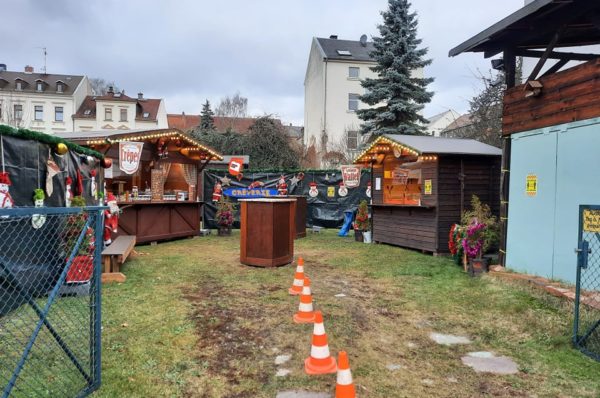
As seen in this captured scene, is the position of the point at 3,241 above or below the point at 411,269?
above

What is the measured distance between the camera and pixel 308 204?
14992mm

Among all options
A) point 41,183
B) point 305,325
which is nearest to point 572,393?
point 305,325

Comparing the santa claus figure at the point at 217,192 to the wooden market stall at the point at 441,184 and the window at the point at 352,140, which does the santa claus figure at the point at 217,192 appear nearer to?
the wooden market stall at the point at 441,184

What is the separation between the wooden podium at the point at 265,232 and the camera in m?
7.50

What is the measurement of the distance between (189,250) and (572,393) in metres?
8.42

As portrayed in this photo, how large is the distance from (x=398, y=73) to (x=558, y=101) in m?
13.1

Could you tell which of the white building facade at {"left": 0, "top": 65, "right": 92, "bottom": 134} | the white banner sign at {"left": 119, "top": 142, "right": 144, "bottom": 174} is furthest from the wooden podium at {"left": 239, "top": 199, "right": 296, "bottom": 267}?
the white building facade at {"left": 0, "top": 65, "right": 92, "bottom": 134}

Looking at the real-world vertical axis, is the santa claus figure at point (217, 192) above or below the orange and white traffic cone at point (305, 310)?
above

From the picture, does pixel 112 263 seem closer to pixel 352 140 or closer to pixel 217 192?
pixel 217 192

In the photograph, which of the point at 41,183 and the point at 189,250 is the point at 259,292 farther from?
the point at 189,250

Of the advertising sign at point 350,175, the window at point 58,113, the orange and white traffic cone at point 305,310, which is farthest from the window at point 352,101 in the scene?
the window at point 58,113

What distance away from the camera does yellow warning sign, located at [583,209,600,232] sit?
3.60m

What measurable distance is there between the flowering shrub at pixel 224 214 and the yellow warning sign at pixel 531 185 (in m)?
9.10

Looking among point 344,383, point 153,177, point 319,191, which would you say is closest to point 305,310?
point 344,383
